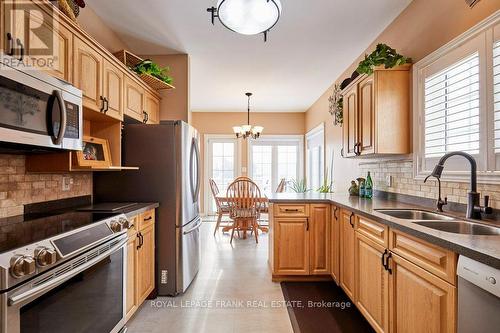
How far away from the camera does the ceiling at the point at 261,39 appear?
7.61 ft

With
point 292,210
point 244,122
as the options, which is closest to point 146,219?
point 292,210

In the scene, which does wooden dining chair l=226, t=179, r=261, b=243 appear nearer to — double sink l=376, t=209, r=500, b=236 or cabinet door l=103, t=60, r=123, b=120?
cabinet door l=103, t=60, r=123, b=120

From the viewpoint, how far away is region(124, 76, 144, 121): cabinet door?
249cm

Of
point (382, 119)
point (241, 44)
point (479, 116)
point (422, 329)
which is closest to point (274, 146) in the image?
point (241, 44)

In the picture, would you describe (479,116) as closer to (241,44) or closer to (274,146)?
(241,44)

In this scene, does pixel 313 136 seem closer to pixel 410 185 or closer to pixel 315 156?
pixel 315 156

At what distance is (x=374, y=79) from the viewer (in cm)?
227

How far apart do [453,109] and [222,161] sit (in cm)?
504

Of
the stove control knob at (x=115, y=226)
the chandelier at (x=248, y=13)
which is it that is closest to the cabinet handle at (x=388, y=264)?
the chandelier at (x=248, y=13)

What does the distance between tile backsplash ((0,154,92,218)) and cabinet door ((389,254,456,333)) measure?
2270 mm

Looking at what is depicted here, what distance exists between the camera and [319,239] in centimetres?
270

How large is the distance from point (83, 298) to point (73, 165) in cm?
95

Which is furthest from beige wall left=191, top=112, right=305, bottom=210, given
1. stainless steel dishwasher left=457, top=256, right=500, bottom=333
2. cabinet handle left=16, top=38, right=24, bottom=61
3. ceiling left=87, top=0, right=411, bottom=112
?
stainless steel dishwasher left=457, top=256, right=500, bottom=333

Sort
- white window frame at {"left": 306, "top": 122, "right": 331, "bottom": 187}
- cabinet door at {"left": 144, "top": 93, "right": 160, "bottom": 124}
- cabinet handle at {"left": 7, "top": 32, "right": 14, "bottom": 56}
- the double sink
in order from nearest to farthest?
cabinet handle at {"left": 7, "top": 32, "right": 14, "bottom": 56} < the double sink < cabinet door at {"left": 144, "top": 93, "right": 160, "bottom": 124} < white window frame at {"left": 306, "top": 122, "right": 331, "bottom": 187}
